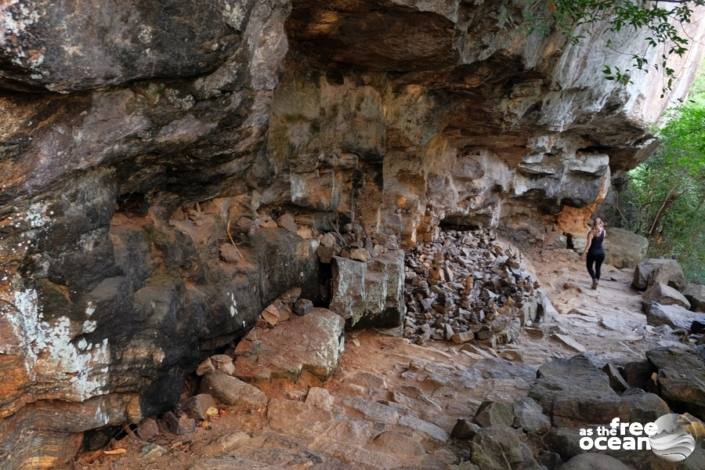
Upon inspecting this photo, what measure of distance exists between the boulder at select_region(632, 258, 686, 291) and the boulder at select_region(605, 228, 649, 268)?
5.55ft

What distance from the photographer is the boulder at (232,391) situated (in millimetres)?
3945

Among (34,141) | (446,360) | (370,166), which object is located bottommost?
(446,360)

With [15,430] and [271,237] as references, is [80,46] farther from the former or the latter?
[271,237]

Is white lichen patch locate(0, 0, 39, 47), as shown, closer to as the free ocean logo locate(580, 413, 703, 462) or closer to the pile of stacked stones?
as the free ocean logo locate(580, 413, 703, 462)

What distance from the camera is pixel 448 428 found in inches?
165

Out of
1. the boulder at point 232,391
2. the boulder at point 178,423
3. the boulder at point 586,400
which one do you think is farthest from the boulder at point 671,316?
the boulder at point 178,423

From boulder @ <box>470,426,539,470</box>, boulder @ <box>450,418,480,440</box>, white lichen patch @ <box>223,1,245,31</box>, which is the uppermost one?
white lichen patch @ <box>223,1,245,31</box>

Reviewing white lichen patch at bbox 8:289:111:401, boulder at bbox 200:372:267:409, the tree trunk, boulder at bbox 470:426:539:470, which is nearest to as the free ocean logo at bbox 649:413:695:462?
boulder at bbox 470:426:539:470

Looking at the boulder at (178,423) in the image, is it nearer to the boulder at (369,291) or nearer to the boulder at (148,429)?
the boulder at (148,429)

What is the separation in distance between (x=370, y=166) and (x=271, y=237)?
2224mm

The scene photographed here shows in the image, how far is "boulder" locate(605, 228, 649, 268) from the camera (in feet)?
42.7

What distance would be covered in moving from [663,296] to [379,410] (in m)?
7.83

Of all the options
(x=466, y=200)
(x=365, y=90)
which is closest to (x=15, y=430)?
(x=365, y=90)

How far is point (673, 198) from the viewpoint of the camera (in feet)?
46.4
